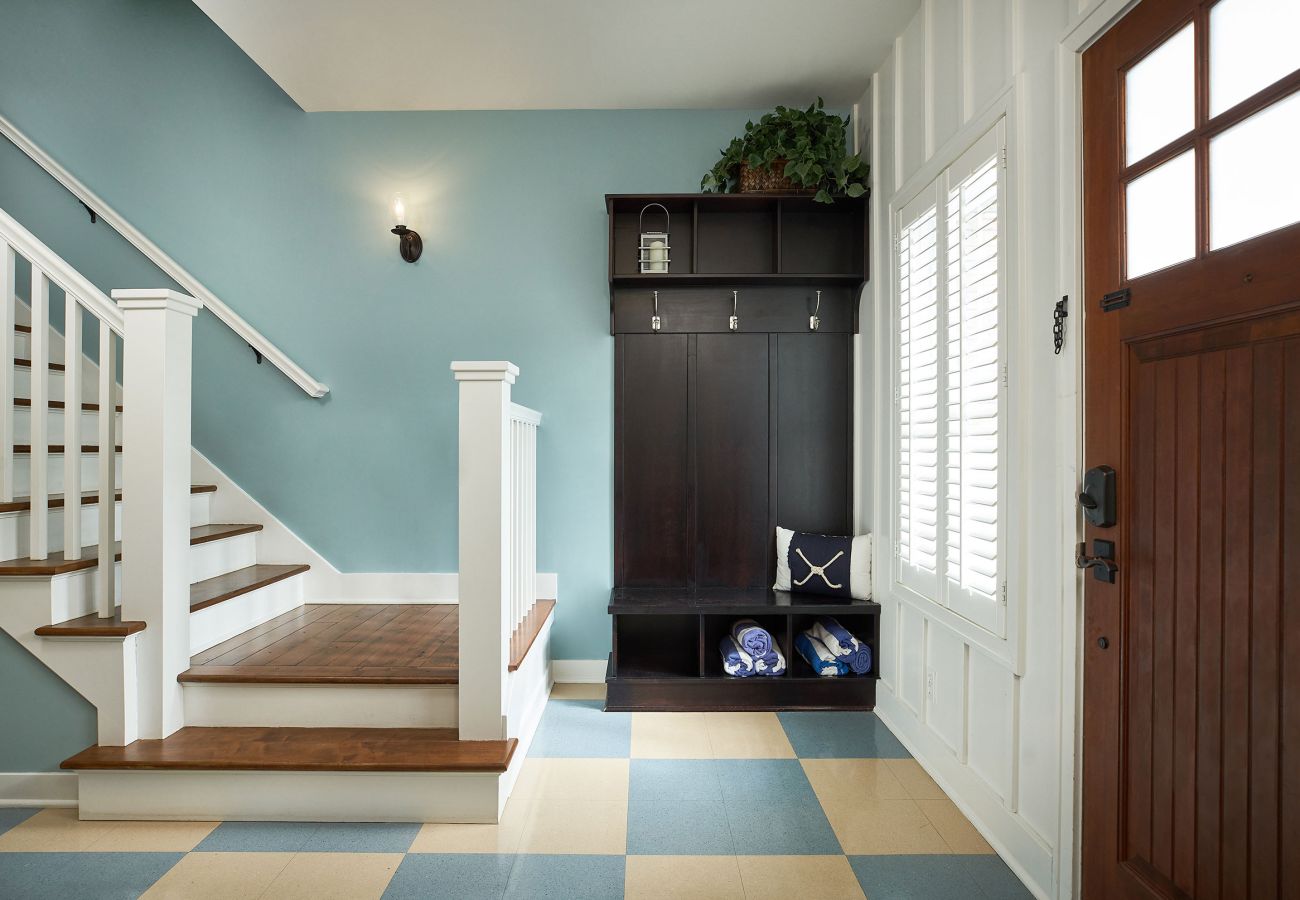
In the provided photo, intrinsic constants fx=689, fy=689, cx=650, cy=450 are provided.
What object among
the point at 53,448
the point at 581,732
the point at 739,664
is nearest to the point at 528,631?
the point at 581,732

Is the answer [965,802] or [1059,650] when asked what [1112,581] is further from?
[965,802]

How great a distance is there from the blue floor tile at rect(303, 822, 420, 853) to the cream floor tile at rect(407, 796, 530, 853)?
40 mm

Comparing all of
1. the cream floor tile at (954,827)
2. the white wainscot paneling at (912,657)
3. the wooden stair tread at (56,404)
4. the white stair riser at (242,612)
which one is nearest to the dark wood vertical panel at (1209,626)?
the cream floor tile at (954,827)

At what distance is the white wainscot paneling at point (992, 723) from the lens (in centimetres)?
199

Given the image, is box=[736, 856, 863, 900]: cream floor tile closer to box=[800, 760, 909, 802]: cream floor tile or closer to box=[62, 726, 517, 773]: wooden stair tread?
box=[800, 760, 909, 802]: cream floor tile

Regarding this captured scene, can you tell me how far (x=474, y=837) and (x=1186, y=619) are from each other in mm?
1934

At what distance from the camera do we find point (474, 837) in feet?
6.81

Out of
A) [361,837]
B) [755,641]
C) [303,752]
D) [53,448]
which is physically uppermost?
[53,448]

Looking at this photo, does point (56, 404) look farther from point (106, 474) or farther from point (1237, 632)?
point (1237, 632)

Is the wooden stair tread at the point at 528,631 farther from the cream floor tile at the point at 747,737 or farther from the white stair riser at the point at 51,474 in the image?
the white stair riser at the point at 51,474

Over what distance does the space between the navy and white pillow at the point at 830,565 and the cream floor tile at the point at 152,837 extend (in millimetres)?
2407

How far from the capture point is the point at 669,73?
10.2ft

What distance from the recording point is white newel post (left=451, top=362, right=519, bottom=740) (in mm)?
2188

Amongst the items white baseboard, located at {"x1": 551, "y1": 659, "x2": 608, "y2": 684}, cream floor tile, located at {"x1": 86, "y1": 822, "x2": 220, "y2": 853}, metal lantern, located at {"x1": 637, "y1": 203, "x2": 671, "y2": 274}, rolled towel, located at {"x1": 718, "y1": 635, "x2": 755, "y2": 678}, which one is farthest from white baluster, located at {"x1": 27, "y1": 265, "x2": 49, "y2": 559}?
rolled towel, located at {"x1": 718, "y1": 635, "x2": 755, "y2": 678}
